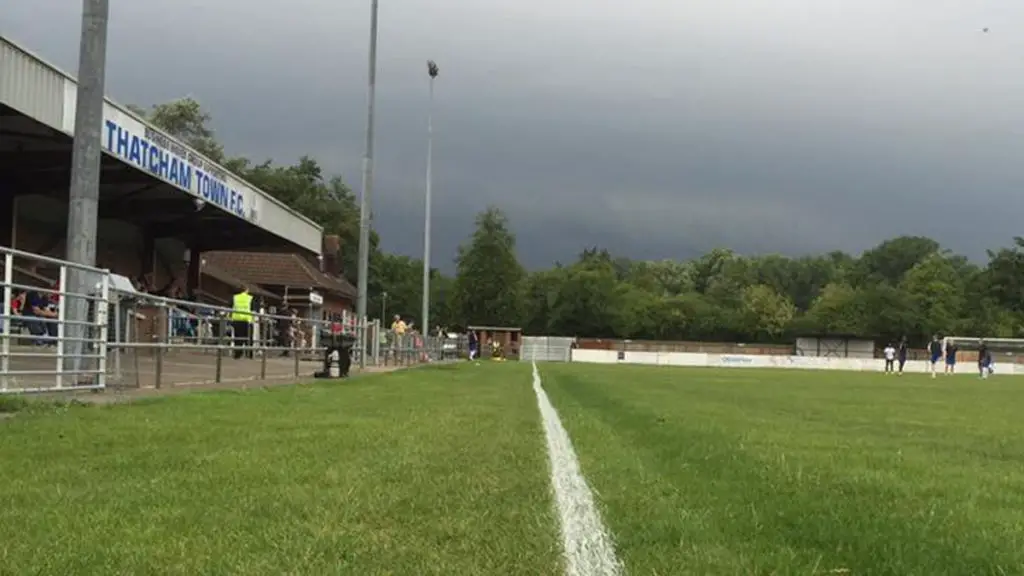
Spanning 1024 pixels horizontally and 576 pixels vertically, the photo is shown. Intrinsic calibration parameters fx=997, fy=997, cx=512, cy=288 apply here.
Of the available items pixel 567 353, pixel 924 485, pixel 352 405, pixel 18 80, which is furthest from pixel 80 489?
pixel 567 353

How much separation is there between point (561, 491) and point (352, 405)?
312 inches

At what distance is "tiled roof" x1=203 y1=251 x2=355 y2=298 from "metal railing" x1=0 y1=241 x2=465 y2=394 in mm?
37872

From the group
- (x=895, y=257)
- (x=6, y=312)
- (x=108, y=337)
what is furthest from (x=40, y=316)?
(x=895, y=257)

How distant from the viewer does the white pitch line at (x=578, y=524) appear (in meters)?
4.31

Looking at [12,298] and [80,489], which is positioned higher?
[12,298]

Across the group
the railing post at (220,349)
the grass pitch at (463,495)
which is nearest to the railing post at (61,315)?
the grass pitch at (463,495)

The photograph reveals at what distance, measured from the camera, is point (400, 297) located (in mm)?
124000

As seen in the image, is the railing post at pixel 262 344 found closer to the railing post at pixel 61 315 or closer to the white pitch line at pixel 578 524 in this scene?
the railing post at pixel 61 315

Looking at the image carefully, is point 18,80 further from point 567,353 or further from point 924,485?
point 567,353

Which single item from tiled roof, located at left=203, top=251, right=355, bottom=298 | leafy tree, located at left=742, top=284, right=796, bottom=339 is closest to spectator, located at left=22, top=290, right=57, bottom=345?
tiled roof, located at left=203, top=251, right=355, bottom=298

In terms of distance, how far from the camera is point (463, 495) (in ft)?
19.7

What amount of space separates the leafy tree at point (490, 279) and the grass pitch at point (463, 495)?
88.6 metres

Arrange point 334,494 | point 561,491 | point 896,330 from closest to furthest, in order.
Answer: point 334,494 → point 561,491 → point 896,330

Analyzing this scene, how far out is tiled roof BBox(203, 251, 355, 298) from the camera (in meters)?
59.1
